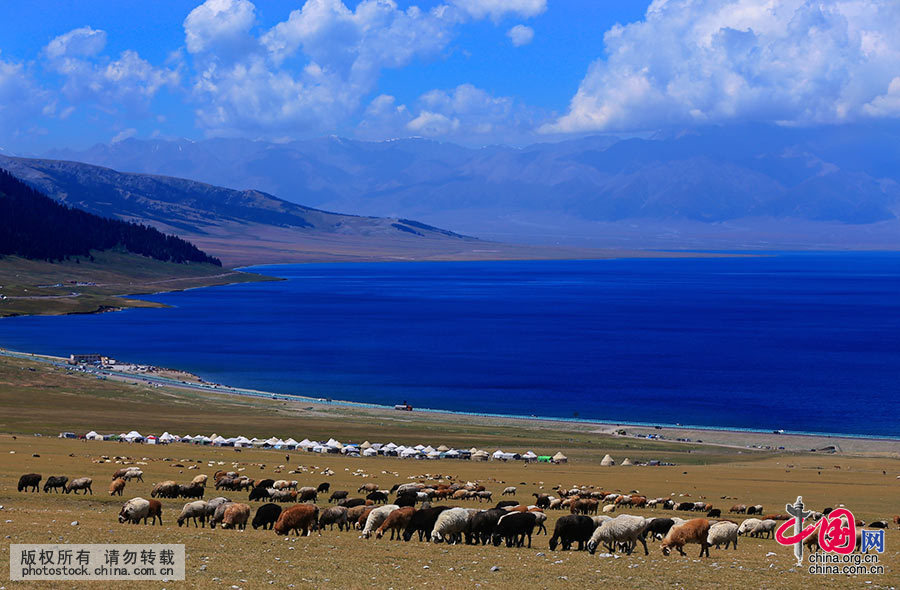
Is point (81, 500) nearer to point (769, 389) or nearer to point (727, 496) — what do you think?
point (727, 496)

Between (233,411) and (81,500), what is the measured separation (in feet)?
149

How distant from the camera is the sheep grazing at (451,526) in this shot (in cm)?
2488

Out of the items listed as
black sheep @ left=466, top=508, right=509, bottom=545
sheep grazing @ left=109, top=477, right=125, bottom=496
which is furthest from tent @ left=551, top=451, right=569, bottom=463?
black sheep @ left=466, top=508, right=509, bottom=545

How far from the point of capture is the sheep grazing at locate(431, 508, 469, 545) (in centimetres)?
2488

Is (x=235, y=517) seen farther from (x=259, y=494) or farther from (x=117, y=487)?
(x=117, y=487)

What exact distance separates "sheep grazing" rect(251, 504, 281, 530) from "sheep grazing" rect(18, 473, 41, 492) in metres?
10.6

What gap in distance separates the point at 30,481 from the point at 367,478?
46.1 ft

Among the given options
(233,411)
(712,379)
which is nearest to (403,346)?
(712,379)

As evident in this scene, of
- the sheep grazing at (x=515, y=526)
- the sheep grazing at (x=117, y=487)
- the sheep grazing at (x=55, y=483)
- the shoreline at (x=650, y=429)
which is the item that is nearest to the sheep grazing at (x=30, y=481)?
the sheep grazing at (x=55, y=483)

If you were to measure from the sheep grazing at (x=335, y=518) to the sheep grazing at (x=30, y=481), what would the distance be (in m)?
12.1

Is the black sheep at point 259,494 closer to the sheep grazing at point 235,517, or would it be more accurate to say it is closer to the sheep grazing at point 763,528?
the sheep grazing at point 235,517

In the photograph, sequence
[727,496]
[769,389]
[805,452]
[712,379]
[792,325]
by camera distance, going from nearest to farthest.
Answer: [727,496], [805,452], [769,389], [712,379], [792,325]

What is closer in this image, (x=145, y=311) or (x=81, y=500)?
(x=81, y=500)

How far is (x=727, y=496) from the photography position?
128 feet
